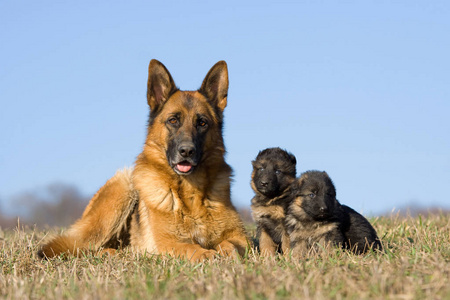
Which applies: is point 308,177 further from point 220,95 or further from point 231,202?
point 220,95

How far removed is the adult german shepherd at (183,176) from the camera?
6414 millimetres

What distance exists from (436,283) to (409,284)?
0.20 m

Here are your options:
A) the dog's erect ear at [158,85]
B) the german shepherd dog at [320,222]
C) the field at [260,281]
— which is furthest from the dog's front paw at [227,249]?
→ the dog's erect ear at [158,85]

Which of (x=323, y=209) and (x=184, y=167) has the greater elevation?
(x=184, y=167)

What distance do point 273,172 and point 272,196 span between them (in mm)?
347

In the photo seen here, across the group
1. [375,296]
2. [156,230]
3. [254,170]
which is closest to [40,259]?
[156,230]

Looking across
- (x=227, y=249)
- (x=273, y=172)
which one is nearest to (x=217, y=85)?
(x=273, y=172)

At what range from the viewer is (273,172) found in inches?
265

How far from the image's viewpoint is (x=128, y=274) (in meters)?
4.73

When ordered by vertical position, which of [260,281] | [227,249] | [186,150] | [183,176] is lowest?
[227,249]

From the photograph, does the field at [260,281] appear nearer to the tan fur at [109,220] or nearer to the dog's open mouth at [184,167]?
the dog's open mouth at [184,167]

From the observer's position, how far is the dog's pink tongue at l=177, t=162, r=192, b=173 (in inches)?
251

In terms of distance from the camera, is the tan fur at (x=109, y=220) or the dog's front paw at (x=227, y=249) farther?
the tan fur at (x=109, y=220)

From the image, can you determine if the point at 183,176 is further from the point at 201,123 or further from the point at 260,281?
the point at 260,281
